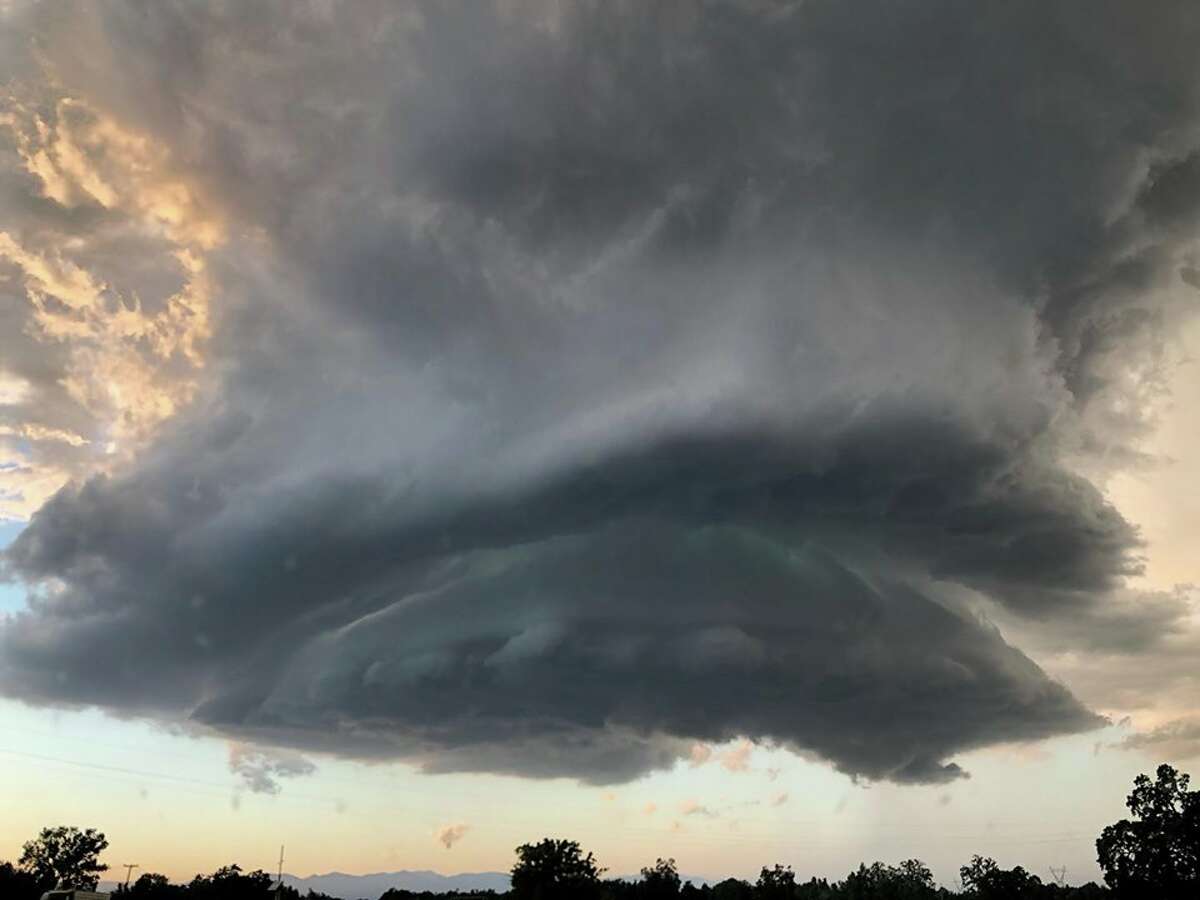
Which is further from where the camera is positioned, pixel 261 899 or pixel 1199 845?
pixel 261 899

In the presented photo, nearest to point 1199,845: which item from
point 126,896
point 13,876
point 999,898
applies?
point 999,898

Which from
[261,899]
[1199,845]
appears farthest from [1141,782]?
[261,899]

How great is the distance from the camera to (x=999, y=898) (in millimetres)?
199750

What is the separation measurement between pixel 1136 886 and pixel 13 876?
19670 centimetres

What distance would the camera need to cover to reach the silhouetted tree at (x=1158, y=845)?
128375 mm

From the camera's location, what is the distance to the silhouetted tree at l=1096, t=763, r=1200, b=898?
421 feet

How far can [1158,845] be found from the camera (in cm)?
13025

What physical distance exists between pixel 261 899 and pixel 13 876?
156ft

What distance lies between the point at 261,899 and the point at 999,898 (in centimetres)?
14614

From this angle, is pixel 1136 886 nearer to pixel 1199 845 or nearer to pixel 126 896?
pixel 1199 845

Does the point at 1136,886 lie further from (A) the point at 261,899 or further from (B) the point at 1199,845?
(A) the point at 261,899

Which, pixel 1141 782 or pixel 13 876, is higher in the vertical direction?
pixel 1141 782

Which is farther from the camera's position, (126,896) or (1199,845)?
(126,896)

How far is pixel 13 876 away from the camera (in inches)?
7702
